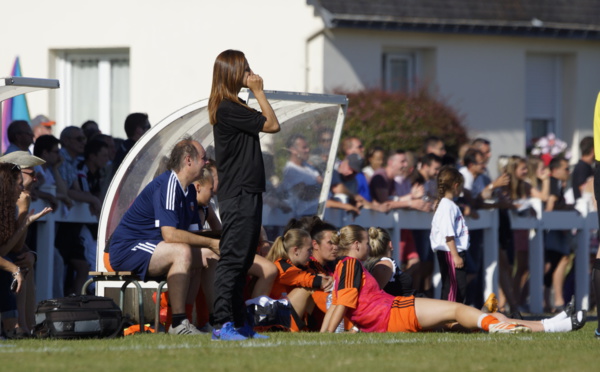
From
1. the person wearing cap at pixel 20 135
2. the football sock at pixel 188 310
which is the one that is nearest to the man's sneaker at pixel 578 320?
the football sock at pixel 188 310

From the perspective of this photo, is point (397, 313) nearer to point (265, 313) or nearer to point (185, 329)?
point (265, 313)

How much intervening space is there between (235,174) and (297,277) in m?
2.06

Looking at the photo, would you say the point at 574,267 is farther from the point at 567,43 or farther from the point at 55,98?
the point at 55,98

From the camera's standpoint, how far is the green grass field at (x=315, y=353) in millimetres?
7664

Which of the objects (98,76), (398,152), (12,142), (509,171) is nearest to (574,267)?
(509,171)

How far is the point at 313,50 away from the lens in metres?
23.3

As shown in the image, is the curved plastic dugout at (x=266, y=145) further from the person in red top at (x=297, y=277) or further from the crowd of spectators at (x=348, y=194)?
the person in red top at (x=297, y=277)

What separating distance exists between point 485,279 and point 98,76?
11689mm

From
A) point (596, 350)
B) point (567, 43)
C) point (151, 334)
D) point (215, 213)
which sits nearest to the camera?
point (596, 350)

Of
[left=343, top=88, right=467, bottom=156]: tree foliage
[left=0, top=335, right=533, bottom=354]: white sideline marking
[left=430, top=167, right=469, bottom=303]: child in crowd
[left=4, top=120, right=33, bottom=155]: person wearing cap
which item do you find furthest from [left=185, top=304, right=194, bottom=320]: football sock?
[left=343, top=88, right=467, bottom=156]: tree foliage

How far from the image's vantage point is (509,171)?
16359 mm

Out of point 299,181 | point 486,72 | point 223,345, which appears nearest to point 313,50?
point 486,72

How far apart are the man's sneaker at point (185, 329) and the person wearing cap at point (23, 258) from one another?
1.19 meters

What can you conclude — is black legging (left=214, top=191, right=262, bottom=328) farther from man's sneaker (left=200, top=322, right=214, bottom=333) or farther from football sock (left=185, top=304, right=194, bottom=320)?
man's sneaker (left=200, top=322, right=214, bottom=333)
